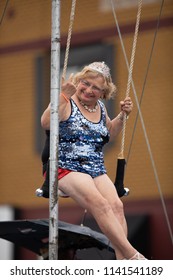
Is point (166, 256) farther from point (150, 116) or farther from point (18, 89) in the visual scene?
point (18, 89)

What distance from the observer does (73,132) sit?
4641 mm

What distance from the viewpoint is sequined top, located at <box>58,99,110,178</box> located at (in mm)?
4648

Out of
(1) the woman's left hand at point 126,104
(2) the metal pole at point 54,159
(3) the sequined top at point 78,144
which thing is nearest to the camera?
(2) the metal pole at point 54,159

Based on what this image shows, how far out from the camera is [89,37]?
1023 cm

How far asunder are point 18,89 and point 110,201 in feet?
20.8

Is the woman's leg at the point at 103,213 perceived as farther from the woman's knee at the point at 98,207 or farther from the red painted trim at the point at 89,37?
the red painted trim at the point at 89,37

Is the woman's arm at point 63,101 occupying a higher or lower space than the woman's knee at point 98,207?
higher

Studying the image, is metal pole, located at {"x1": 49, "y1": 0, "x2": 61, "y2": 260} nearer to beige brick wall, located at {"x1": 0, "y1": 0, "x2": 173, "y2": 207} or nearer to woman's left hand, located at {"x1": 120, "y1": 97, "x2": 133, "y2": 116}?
woman's left hand, located at {"x1": 120, "y1": 97, "x2": 133, "y2": 116}

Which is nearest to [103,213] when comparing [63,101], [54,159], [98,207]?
[98,207]

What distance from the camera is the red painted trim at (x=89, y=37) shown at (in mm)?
9781

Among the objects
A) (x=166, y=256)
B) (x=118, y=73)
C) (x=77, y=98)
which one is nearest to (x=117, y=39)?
(x=118, y=73)

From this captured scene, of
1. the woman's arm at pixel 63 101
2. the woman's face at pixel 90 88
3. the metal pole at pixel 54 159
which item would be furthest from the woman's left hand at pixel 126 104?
the metal pole at pixel 54 159

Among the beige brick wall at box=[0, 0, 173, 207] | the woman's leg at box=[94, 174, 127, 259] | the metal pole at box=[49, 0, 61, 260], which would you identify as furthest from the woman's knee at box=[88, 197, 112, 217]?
the beige brick wall at box=[0, 0, 173, 207]

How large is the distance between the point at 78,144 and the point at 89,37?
5714mm
